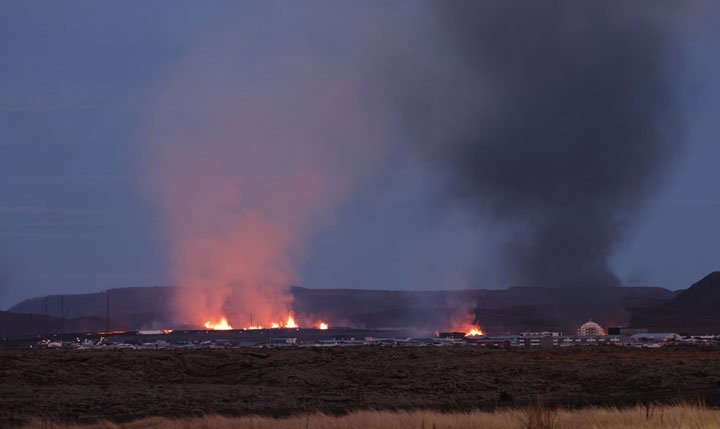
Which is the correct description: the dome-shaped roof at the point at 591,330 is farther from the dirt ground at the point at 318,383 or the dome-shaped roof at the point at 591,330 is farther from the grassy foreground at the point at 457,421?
the grassy foreground at the point at 457,421

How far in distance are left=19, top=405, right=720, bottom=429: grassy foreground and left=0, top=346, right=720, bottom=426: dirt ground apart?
5.49 meters

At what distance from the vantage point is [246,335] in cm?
19238

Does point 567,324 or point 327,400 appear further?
point 567,324

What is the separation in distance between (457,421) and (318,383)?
28.8 meters

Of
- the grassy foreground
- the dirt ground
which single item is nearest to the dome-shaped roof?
the dirt ground

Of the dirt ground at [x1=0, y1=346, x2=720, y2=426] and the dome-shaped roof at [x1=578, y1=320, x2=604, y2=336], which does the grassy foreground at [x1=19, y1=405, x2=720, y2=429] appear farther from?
the dome-shaped roof at [x1=578, y1=320, x2=604, y2=336]

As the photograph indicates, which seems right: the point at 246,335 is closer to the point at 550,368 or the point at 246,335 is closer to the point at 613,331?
the point at 613,331

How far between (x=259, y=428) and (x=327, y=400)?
1782 cm

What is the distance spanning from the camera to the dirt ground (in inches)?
1795

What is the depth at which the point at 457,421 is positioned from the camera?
105 ft

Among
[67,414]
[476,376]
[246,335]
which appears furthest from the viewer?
[246,335]

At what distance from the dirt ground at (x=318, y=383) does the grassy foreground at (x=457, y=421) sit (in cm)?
549

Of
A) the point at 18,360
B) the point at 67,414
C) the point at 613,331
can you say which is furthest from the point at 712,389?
the point at 613,331

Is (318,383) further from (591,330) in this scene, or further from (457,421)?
(591,330)
